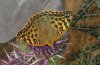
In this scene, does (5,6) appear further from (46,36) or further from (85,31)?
(85,31)

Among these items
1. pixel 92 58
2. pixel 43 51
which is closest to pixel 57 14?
pixel 43 51

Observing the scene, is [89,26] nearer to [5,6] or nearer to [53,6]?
[53,6]

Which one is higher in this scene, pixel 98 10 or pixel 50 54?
pixel 98 10

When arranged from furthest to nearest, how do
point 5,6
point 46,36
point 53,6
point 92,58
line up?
point 5,6 < point 53,6 < point 46,36 < point 92,58

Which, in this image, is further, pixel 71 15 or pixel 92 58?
pixel 71 15

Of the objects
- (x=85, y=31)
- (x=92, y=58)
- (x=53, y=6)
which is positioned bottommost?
(x=92, y=58)

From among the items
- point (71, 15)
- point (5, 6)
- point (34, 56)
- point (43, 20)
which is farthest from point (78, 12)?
point (5, 6)

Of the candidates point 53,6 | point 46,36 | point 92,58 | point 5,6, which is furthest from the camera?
point 5,6
